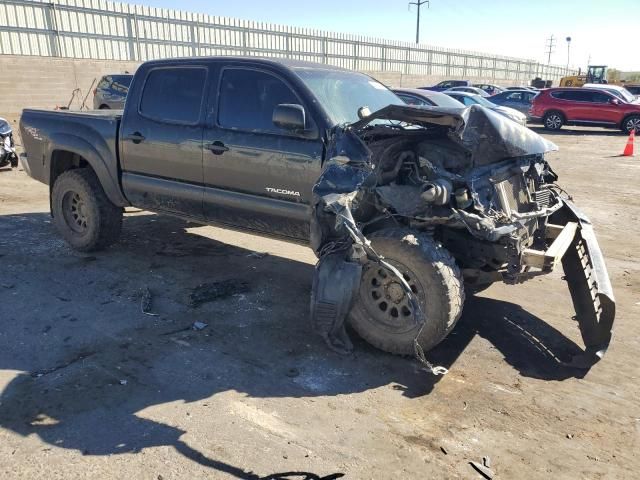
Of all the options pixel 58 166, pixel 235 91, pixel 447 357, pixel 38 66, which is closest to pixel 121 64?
pixel 38 66

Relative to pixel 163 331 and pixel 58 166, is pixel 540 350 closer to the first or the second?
pixel 163 331

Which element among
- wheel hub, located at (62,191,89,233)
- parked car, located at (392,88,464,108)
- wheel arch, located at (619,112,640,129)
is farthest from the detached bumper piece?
wheel arch, located at (619,112,640,129)

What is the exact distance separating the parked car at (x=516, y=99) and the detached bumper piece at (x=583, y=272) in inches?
784

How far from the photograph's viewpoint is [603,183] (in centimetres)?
1096

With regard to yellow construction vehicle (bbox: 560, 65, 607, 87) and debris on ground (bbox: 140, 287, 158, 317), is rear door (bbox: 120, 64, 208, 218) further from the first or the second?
yellow construction vehicle (bbox: 560, 65, 607, 87)

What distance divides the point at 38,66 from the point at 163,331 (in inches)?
714

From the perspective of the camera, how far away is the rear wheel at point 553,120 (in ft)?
70.5

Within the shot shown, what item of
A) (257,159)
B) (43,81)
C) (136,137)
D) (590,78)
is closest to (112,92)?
(43,81)

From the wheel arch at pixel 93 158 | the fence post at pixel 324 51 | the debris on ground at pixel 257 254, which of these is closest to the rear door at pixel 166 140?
the wheel arch at pixel 93 158

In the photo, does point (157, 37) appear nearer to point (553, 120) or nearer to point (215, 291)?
point (553, 120)

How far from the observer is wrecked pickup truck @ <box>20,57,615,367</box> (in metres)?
3.72

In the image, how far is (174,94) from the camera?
5.29 metres

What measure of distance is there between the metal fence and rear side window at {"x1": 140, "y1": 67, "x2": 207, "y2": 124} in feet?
51.6

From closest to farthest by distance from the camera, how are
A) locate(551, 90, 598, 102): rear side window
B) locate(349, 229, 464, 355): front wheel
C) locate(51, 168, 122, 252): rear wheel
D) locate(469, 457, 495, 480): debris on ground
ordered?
locate(469, 457, 495, 480): debris on ground
locate(349, 229, 464, 355): front wheel
locate(51, 168, 122, 252): rear wheel
locate(551, 90, 598, 102): rear side window
